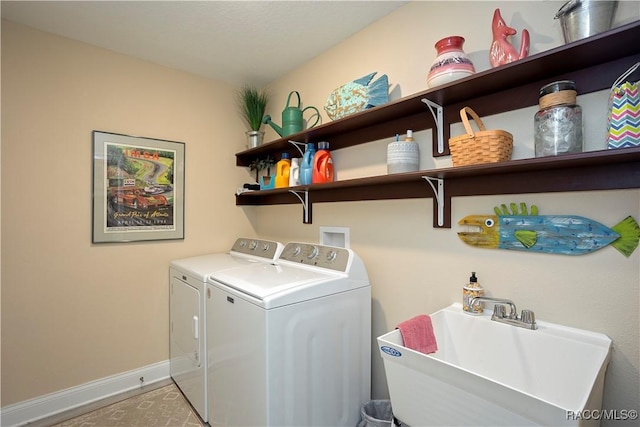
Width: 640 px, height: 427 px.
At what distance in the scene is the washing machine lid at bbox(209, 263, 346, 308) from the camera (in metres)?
1.33

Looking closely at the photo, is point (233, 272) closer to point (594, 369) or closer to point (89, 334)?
point (89, 334)

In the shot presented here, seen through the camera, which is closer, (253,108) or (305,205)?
(305,205)

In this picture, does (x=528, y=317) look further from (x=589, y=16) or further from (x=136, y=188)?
(x=136, y=188)

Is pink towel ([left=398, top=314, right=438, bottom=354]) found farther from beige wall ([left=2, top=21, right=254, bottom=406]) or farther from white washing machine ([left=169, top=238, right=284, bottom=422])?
beige wall ([left=2, top=21, right=254, bottom=406])

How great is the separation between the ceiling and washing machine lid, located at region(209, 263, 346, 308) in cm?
154

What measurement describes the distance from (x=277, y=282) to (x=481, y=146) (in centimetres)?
111

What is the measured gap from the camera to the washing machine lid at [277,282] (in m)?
1.33

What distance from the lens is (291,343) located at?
52.7 inches

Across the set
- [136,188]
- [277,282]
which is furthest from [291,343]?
[136,188]

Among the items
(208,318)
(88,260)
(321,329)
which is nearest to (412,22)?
(321,329)

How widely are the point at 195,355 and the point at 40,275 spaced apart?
44.4 inches

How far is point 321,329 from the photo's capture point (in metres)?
1.46

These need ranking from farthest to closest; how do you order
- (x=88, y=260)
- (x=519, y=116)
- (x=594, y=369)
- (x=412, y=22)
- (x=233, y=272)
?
(x=88, y=260) → (x=233, y=272) → (x=412, y=22) → (x=519, y=116) → (x=594, y=369)

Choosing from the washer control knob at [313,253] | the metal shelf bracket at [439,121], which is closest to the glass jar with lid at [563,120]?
the metal shelf bracket at [439,121]
